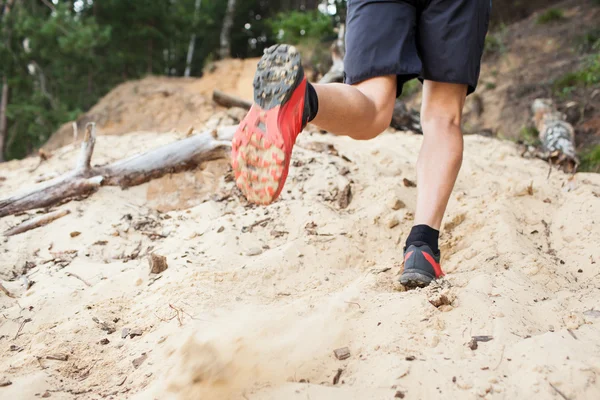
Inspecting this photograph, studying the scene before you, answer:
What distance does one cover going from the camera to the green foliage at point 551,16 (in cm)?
742

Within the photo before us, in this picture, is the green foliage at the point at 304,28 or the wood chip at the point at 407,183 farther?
the green foliage at the point at 304,28

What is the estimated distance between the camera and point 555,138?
3.53 meters

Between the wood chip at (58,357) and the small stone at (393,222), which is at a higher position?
the small stone at (393,222)

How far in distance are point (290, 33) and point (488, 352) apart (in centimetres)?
989

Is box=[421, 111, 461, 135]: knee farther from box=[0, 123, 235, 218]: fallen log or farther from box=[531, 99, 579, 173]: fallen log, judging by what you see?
box=[531, 99, 579, 173]: fallen log

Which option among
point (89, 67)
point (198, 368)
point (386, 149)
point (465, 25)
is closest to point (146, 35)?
point (89, 67)

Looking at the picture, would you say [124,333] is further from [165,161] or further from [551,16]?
[551,16]

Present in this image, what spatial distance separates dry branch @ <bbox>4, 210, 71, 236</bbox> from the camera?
2.30m

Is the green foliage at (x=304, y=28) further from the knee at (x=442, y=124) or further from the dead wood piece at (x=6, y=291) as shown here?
the dead wood piece at (x=6, y=291)

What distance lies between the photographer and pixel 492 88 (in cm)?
615

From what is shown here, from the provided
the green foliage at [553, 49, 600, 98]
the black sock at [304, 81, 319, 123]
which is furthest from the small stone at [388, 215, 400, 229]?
the green foliage at [553, 49, 600, 98]

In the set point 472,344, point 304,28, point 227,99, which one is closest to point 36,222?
point 472,344

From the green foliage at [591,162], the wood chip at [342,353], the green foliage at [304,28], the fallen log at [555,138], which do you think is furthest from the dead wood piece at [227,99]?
the green foliage at [304,28]

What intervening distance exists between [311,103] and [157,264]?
0.91m
